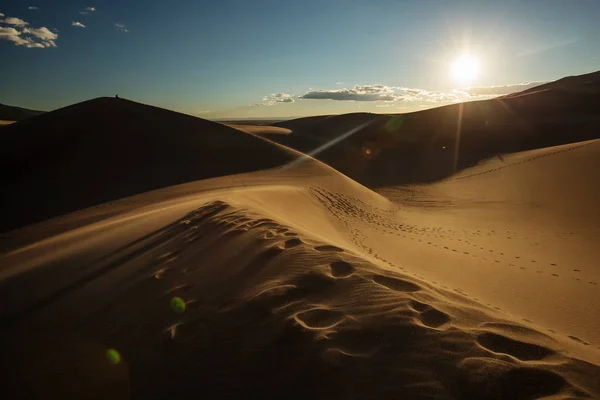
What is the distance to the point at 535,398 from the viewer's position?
2301 mm

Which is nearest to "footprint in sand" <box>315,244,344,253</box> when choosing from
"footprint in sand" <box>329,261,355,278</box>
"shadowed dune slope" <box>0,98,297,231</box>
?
"footprint in sand" <box>329,261,355,278</box>

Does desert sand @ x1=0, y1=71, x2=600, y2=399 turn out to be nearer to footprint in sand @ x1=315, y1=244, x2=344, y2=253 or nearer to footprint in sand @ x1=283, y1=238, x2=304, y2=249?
footprint in sand @ x1=283, y1=238, x2=304, y2=249

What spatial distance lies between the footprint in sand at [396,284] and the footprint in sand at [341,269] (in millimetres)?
345

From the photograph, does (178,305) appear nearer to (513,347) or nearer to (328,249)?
(328,249)

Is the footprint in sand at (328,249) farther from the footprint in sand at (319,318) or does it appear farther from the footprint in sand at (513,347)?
the footprint in sand at (513,347)

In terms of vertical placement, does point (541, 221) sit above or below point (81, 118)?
below

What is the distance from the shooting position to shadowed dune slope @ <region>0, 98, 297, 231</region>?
1355 centimetres

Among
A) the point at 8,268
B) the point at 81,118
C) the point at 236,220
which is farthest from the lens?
the point at 81,118

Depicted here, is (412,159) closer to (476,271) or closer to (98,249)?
(476,271)

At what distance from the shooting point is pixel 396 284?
13.1 feet

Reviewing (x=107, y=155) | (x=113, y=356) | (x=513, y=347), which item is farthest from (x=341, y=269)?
(x=107, y=155)

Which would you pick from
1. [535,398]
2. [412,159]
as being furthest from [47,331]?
[412,159]

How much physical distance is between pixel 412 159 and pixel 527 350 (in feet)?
108

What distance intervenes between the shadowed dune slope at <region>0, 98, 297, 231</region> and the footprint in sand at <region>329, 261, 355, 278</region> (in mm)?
11205
